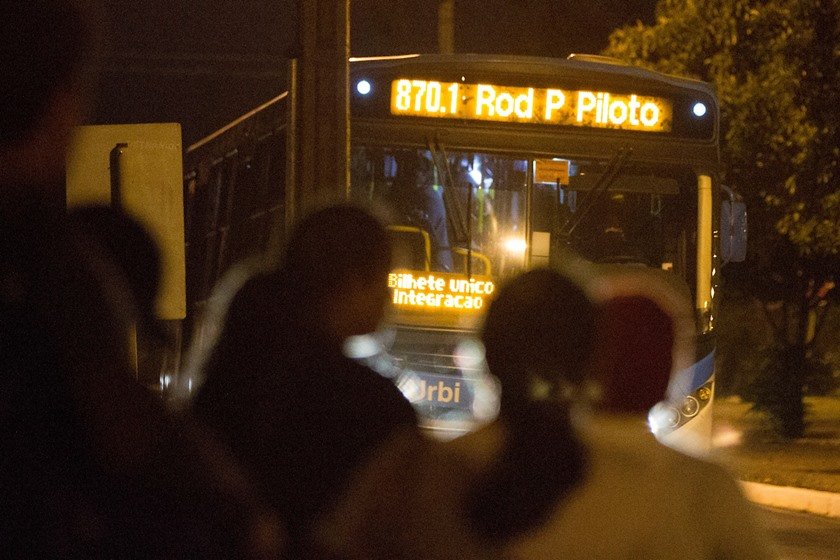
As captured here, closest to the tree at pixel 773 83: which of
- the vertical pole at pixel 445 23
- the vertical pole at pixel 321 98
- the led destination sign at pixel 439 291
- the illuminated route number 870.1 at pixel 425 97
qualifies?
the vertical pole at pixel 445 23

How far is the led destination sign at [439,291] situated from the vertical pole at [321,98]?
1141mm

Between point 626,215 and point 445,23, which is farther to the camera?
point 445,23

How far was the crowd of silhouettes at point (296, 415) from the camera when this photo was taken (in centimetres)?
156

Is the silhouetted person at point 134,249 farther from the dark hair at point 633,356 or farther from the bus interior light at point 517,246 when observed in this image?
the bus interior light at point 517,246

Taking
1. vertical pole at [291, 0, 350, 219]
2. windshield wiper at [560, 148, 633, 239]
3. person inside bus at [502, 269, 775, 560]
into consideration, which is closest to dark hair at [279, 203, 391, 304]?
person inside bus at [502, 269, 775, 560]

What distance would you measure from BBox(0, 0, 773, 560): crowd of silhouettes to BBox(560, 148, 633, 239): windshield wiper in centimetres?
599

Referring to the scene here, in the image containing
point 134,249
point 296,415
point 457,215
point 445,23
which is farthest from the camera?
point 445,23

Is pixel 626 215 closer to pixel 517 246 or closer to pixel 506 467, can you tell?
pixel 517 246

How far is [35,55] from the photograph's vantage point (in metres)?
1.62

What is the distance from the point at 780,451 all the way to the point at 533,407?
17.0 m

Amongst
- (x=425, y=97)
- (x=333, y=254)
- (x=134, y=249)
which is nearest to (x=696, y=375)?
(x=425, y=97)

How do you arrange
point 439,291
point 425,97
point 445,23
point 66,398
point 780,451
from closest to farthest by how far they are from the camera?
point 66,398 → point 439,291 → point 425,97 → point 780,451 → point 445,23

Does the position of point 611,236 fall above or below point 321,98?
below

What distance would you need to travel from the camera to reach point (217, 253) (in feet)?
37.5
